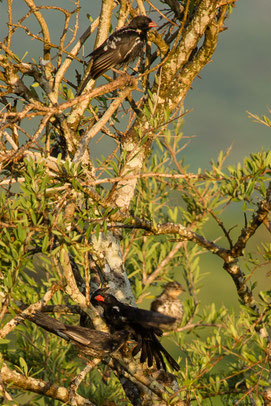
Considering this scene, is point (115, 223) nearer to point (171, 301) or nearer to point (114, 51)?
point (114, 51)

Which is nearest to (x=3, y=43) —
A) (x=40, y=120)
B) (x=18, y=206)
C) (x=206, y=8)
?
(x=40, y=120)

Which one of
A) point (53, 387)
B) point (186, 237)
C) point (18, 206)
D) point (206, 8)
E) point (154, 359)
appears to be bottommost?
point (53, 387)

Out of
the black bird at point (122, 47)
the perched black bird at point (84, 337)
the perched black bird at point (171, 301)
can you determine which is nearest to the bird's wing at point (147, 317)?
the perched black bird at point (84, 337)

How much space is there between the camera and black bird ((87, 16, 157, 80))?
567cm

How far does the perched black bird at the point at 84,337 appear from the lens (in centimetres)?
391

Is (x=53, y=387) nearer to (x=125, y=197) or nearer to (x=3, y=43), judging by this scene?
(x=125, y=197)

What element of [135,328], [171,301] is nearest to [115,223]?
[135,328]

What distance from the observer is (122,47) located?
627cm

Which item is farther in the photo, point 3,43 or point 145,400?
point 3,43

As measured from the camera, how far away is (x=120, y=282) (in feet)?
16.0

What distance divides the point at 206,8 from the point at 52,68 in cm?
164

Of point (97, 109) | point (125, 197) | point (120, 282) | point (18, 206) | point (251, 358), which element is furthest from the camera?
point (97, 109)

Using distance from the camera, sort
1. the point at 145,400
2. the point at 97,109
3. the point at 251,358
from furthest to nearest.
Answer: the point at 97,109, the point at 145,400, the point at 251,358

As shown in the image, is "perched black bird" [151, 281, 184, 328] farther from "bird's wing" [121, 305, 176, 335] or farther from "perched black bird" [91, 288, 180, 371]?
"bird's wing" [121, 305, 176, 335]
